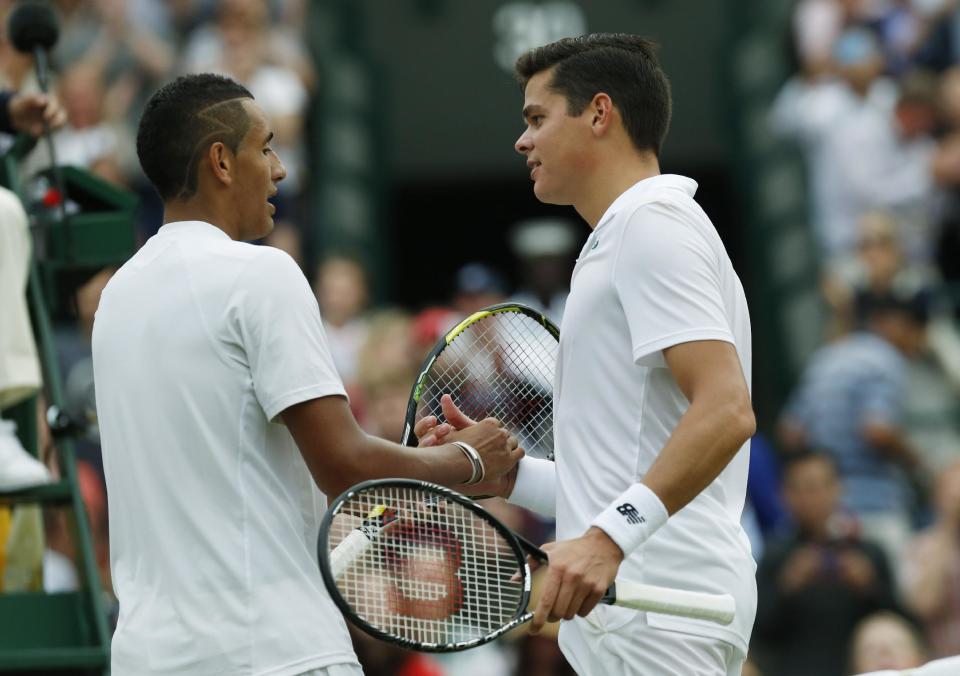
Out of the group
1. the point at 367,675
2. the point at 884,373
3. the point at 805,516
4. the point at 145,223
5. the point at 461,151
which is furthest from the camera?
the point at 461,151

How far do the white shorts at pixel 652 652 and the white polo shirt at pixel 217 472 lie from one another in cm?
54

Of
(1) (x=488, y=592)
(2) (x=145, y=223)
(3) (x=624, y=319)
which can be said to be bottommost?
(2) (x=145, y=223)

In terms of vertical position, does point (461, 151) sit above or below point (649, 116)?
below

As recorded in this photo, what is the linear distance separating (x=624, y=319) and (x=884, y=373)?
6.82m

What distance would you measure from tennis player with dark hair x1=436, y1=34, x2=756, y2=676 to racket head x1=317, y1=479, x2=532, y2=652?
18 centimetres

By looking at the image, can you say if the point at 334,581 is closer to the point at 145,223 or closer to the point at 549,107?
the point at 549,107

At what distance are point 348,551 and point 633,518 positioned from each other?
597 millimetres

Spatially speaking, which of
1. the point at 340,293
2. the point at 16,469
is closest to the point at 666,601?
the point at 16,469

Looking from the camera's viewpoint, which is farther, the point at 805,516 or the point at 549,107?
the point at 805,516

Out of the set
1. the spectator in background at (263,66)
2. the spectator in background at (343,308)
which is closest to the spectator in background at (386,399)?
the spectator in background at (343,308)

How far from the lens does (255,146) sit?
4.32 meters

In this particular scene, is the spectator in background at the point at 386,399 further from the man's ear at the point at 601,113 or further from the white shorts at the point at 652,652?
the white shorts at the point at 652,652

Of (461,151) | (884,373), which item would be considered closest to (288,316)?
(884,373)

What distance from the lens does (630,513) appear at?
3885 mm
